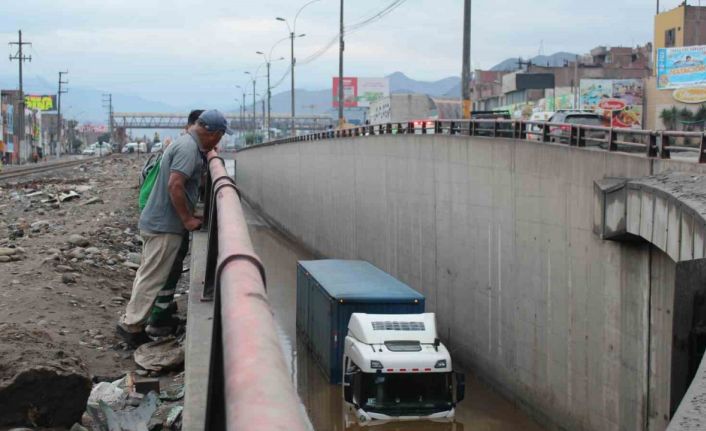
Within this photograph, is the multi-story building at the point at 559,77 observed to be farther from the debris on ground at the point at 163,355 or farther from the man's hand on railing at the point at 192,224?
the man's hand on railing at the point at 192,224

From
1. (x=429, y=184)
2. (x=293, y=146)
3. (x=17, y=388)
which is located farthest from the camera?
(x=293, y=146)

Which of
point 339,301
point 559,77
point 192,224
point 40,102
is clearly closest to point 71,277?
point 339,301

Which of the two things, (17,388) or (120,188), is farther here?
(120,188)

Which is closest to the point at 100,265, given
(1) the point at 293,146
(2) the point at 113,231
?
Result: (2) the point at 113,231

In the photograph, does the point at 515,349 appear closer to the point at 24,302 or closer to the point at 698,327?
the point at 24,302

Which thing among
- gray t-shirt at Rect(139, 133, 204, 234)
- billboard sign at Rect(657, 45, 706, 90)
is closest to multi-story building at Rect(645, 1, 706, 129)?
billboard sign at Rect(657, 45, 706, 90)

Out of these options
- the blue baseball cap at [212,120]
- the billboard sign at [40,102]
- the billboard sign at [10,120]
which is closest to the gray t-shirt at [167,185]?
the blue baseball cap at [212,120]

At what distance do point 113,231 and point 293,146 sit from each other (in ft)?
119

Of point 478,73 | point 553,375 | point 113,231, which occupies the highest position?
point 478,73

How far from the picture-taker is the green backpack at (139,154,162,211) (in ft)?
27.9

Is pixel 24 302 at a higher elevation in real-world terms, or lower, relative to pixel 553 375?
higher

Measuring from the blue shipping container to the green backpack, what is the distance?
12.6 meters

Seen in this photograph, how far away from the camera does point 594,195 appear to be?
18297 mm

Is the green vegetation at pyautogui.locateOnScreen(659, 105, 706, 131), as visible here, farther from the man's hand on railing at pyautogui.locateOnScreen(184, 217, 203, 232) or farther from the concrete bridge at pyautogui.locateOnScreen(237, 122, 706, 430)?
the man's hand on railing at pyautogui.locateOnScreen(184, 217, 203, 232)
